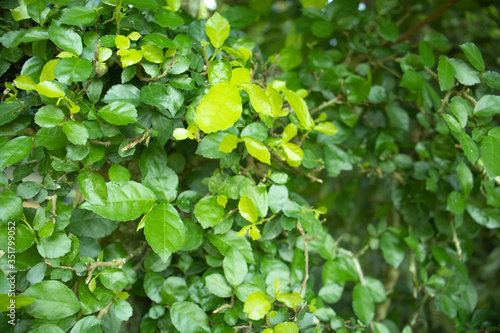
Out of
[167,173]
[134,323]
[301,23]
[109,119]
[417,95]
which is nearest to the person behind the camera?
[109,119]

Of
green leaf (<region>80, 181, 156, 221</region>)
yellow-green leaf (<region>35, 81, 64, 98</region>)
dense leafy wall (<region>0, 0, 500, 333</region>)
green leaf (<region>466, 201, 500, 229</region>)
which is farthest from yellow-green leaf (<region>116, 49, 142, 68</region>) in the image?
green leaf (<region>466, 201, 500, 229</region>)

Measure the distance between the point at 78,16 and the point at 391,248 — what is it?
91 cm

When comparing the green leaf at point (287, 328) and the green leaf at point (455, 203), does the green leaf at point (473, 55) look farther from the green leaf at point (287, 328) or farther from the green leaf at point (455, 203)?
the green leaf at point (287, 328)

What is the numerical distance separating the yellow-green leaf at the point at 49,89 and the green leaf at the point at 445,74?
0.72m

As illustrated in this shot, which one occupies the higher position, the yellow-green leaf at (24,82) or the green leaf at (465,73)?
the green leaf at (465,73)

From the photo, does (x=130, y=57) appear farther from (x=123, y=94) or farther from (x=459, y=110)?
(x=459, y=110)

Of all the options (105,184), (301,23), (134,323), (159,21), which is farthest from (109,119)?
(301,23)

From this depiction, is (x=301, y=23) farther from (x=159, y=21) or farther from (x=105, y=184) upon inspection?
(x=105, y=184)

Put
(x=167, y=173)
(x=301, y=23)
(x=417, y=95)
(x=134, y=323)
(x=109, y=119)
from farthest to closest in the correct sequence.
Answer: (x=301, y=23) < (x=417, y=95) < (x=134, y=323) < (x=167, y=173) < (x=109, y=119)

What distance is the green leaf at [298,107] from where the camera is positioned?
67 centimetres

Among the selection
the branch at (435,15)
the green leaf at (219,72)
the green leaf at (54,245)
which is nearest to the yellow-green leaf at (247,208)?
the green leaf at (219,72)

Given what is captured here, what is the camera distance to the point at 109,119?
0.55m

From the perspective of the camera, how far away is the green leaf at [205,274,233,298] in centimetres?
64

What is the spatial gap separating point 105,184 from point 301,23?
755mm
